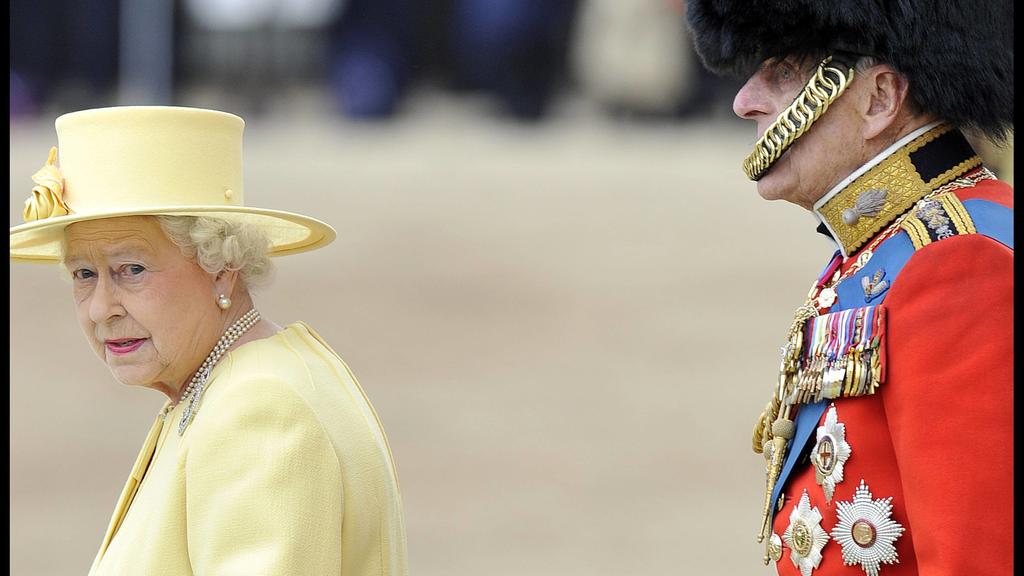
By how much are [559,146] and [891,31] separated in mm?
11386

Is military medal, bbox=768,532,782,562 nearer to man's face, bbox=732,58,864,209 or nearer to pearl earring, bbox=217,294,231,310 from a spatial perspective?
man's face, bbox=732,58,864,209

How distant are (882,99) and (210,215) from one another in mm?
1318

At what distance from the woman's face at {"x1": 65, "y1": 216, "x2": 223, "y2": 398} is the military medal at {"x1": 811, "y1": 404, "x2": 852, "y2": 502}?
3.92 feet

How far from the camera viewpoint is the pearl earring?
3082mm

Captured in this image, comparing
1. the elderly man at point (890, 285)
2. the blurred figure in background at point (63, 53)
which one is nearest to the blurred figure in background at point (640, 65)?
the blurred figure in background at point (63, 53)

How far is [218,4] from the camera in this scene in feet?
47.5

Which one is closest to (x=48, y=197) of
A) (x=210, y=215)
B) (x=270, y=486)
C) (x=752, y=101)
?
(x=210, y=215)

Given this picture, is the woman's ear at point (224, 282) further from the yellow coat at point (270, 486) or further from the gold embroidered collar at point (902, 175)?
the gold embroidered collar at point (902, 175)

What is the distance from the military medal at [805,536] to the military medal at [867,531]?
0.19 ft

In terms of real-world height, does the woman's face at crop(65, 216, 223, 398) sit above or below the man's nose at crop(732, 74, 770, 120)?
below

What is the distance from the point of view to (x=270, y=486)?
271 cm

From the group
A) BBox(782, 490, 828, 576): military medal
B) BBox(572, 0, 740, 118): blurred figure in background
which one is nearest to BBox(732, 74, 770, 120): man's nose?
BBox(782, 490, 828, 576): military medal

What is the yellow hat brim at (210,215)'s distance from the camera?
9.84 feet

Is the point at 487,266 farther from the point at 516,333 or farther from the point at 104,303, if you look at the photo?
the point at 104,303
